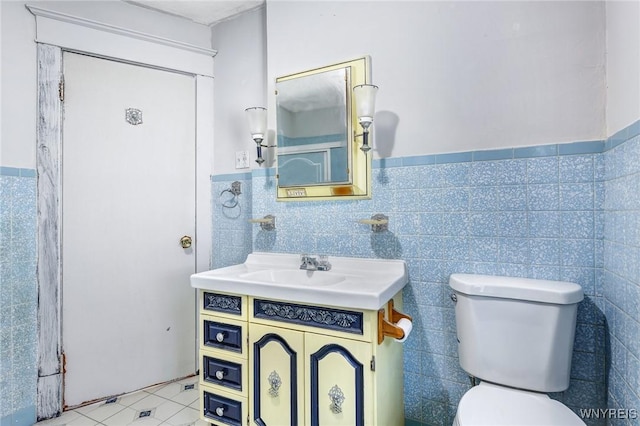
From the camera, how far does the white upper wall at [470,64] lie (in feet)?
4.55

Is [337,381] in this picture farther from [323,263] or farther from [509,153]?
[509,153]

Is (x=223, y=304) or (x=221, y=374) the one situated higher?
(x=223, y=304)

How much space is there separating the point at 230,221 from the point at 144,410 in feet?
3.82

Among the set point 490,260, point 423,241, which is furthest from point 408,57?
point 490,260

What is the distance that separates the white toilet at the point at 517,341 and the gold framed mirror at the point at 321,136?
714 millimetres

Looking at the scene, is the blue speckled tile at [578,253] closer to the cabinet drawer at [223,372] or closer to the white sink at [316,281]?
the white sink at [316,281]

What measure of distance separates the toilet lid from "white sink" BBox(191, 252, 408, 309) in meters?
0.43

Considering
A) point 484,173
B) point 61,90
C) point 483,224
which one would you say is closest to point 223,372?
point 483,224

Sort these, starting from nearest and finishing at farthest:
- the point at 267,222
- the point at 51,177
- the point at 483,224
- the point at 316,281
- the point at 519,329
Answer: the point at 519,329 < the point at 483,224 < the point at 316,281 < the point at 51,177 < the point at 267,222

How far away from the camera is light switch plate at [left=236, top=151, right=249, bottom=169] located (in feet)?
7.45

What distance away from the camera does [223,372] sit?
1640mm

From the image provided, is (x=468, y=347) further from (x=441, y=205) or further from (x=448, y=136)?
(x=448, y=136)

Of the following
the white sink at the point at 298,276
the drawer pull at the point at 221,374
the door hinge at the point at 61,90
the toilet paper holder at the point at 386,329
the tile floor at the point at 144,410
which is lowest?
the tile floor at the point at 144,410

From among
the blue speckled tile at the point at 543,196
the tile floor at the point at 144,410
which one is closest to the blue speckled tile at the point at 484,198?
the blue speckled tile at the point at 543,196
